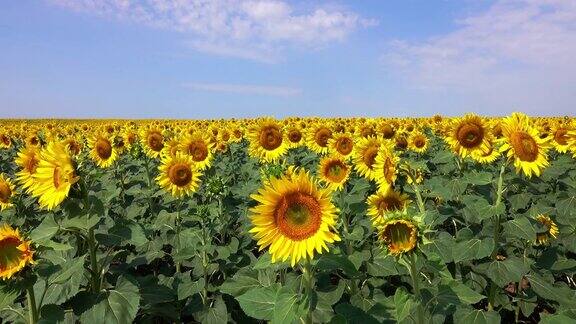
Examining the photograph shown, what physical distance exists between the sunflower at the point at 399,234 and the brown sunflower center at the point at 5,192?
6328 millimetres

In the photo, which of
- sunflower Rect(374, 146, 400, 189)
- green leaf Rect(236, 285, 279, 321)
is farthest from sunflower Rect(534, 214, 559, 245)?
green leaf Rect(236, 285, 279, 321)

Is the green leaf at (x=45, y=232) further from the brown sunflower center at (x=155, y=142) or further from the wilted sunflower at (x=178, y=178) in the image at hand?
the brown sunflower center at (x=155, y=142)

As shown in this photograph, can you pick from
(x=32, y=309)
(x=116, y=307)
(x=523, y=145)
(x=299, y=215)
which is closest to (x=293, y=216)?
(x=299, y=215)

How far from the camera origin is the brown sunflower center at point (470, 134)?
685cm

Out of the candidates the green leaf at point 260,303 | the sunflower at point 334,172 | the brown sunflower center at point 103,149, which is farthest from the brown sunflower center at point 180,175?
the green leaf at point 260,303

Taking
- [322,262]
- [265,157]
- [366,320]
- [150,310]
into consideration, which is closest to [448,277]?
[366,320]

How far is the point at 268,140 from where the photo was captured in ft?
31.3

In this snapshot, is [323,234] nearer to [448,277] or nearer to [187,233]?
[448,277]

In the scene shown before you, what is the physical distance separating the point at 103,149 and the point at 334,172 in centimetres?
574

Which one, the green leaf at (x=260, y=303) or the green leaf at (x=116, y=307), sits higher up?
the green leaf at (x=260, y=303)

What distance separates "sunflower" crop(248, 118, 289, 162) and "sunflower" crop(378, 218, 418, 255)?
6.51 metres

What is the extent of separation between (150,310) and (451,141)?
4.88m

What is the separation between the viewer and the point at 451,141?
23.1 feet

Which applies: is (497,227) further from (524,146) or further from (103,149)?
(103,149)
